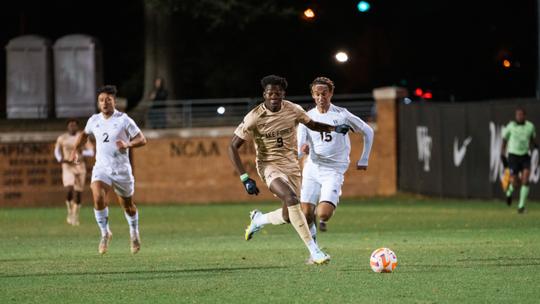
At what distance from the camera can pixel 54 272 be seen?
1541 cm

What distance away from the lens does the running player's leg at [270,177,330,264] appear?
Answer: 49.7ft

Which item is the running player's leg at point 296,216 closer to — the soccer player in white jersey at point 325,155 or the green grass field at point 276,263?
the green grass field at point 276,263

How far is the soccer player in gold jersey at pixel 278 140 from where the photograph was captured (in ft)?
50.3

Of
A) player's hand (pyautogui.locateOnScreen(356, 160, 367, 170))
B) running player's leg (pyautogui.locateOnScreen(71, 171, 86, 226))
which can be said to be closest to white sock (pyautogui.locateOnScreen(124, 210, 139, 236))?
player's hand (pyautogui.locateOnScreen(356, 160, 367, 170))

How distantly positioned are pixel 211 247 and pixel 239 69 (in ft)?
104

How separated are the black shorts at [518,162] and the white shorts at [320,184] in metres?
11.3

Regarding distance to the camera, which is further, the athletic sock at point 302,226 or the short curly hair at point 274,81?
the short curly hair at point 274,81

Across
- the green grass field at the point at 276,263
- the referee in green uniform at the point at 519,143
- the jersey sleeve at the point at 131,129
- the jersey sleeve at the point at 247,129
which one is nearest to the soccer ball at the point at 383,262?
the green grass field at the point at 276,263

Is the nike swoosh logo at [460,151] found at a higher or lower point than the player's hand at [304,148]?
lower

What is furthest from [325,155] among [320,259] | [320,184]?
[320,259]

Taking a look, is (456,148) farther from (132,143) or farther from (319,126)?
(319,126)

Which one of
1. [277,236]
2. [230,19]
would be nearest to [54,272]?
[277,236]

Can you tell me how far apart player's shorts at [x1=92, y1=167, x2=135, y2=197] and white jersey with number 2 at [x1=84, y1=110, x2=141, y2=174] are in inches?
1.1

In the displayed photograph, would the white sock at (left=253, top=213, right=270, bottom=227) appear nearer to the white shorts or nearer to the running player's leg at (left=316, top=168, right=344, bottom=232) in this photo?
the white shorts
